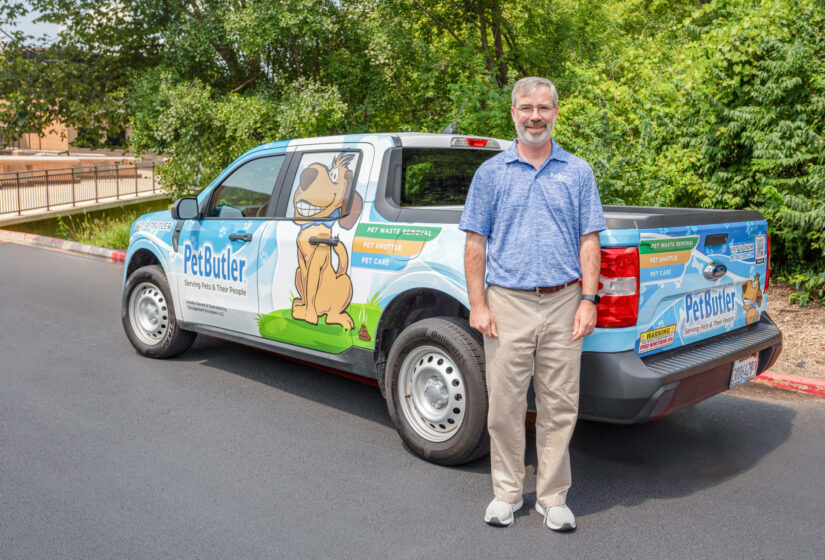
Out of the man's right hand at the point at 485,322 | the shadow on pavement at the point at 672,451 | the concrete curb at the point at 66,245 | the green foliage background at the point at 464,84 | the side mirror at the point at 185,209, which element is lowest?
the shadow on pavement at the point at 672,451

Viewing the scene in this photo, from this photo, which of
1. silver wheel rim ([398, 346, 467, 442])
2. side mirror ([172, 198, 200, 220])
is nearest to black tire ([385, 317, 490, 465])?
silver wheel rim ([398, 346, 467, 442])

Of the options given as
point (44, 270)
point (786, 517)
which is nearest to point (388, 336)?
point (786, 517)

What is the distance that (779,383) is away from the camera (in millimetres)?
6164

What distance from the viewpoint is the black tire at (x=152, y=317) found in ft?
21.6

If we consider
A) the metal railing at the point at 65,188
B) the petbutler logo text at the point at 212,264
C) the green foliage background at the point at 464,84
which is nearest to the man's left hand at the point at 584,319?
the petbutler logo text at the point at 212,264

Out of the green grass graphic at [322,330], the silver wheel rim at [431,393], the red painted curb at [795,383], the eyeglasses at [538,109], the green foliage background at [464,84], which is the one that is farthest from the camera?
the green foliage background at [464,84]

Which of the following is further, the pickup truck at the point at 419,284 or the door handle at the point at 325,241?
the door handle at the point at 325,241

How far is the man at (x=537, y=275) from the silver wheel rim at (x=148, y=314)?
3.87 metres

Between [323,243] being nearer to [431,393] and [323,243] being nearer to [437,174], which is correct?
[437,174]

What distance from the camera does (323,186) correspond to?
17.1 ft

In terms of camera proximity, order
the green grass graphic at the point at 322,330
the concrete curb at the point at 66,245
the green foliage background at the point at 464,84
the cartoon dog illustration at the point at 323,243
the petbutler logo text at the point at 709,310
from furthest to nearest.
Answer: the concrete curb at the point at 66,245, the green foliage background at the point at 464,84, the cartoon dog illustration at the point at 323,243, the green grass graphic at the point at 322,330, the petbutler logo text at the point at 709,310

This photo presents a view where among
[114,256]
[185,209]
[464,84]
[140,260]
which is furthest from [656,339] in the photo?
[114,256]

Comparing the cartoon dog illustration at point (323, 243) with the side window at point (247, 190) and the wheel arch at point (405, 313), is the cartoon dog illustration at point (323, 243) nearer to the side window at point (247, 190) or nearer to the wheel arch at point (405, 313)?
the wheel arch at point (405, 313)

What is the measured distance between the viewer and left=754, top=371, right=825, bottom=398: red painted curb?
19.7 feet
